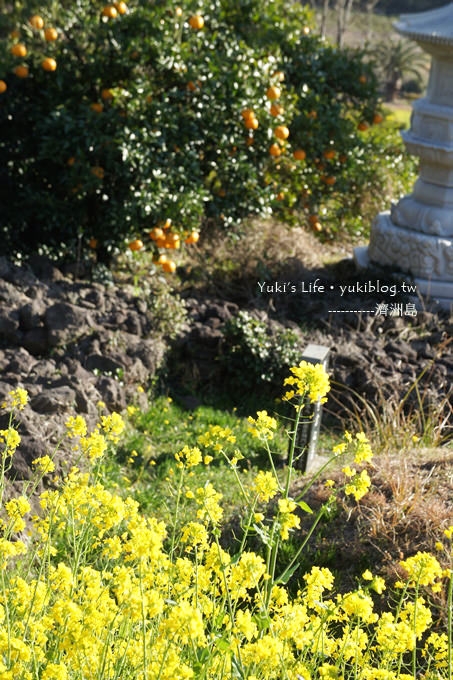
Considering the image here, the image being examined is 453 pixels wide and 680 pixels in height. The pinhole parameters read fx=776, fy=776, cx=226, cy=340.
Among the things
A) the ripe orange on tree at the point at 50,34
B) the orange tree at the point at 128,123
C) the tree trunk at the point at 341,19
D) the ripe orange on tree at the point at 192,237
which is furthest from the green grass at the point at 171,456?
the tree trunk at the point at 341,19

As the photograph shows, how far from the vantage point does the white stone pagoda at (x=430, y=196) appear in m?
6.41

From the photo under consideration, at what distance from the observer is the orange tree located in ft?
18.5

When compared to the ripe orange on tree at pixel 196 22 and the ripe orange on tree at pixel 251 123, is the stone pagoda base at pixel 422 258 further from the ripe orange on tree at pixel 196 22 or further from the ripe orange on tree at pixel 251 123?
the ripe orange on tree at pixel 196 22

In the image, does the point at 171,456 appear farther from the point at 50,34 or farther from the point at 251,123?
the point at 50,34

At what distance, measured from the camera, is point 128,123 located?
5637 mm

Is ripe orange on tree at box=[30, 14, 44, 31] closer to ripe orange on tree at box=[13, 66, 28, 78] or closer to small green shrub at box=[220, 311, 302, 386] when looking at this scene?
ripe orange on tree at box=[13, 66, 28, 78]

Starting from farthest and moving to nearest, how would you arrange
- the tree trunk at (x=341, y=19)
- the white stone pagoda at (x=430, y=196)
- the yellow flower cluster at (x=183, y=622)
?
the tree trunk at (x=341, y=19) → the white stone pagoda at (x=430, y=196) → the yellow flower cluster at (x=183, y=622)

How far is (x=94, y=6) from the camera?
6086 mm


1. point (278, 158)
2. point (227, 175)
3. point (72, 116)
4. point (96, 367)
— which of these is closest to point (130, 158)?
point (72, 116)

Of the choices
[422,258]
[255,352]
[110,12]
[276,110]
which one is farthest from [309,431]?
[110,12]

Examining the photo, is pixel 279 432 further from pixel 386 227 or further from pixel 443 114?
pixel 443 114

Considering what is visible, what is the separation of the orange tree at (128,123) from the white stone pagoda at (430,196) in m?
1.09

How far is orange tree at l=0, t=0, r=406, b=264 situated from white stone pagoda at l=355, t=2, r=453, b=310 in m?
1.09

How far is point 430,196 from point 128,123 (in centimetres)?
275
